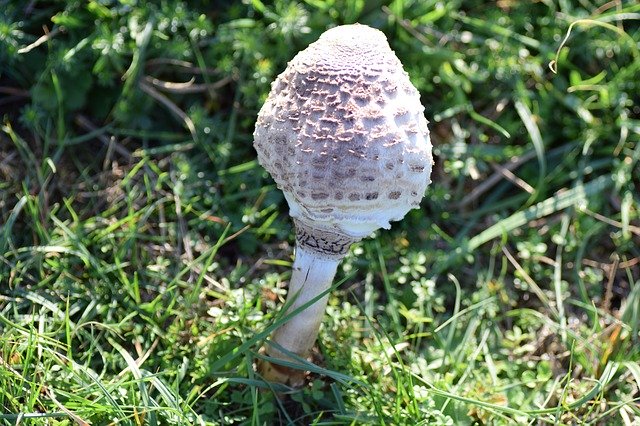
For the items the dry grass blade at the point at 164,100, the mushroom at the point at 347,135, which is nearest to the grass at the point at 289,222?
the dry grass blade at the point at 164,100

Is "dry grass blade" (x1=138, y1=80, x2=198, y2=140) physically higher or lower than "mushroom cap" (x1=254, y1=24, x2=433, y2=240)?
lower

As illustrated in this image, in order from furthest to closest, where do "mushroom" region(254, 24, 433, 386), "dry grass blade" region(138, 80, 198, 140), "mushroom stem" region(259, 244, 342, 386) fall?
"dry grass blade" region(138, 80, 198, 140) < "mushroom stem" region(259, 244, 342, 386) < "mushroom" region(254, 24, 433, 386)

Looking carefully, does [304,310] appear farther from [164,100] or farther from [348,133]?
[164,100]

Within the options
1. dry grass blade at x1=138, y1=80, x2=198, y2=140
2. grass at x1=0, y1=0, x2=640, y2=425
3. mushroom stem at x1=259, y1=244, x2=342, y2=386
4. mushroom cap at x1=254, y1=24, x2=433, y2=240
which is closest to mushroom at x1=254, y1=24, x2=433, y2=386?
mushroom cap at x1=254, y1=24, x2=433, y2=240

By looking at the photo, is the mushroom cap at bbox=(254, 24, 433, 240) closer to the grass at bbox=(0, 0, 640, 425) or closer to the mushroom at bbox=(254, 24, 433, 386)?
the mushroom at bbox=(254, 24, 433, 386)

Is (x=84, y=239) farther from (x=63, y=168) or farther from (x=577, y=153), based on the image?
(x=577, y=153)

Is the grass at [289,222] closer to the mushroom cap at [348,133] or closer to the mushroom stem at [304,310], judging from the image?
the mushroom stem at [304,310]
